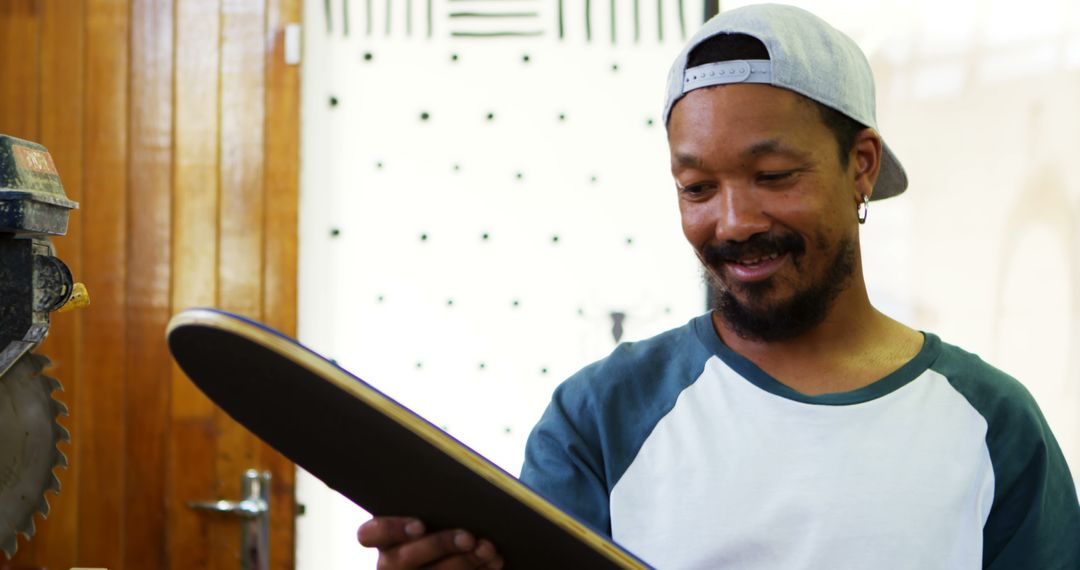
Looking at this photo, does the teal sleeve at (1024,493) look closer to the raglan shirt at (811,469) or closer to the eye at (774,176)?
the raglan shirt at (811,469)

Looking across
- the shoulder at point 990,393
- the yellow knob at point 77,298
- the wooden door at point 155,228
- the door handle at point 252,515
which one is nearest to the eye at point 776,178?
the shoulder at point 990,393

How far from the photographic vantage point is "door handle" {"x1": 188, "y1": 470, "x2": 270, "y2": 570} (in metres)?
2.11

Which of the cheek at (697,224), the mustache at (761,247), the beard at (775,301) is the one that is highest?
the cheek at (697,224)

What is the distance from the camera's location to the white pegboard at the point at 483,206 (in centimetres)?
216

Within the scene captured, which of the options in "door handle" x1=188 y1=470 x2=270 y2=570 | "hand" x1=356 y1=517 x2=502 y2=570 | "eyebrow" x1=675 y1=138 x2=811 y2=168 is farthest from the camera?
"door handle" x1=188 y1=470 x2=270 y2=570

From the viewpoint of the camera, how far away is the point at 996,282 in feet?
7.09

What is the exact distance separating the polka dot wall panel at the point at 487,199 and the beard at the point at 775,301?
103 cm

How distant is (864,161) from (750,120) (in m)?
0.18

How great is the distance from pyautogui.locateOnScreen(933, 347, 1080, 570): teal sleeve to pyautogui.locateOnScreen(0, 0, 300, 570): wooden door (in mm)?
1445

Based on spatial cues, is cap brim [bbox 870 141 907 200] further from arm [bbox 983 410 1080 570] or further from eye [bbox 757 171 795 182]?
arm [bbox 983 410 1080 570]

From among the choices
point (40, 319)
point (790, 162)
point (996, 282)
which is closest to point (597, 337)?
point (996, 282)

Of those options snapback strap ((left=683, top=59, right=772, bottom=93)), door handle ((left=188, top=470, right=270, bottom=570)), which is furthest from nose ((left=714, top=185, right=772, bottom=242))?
door handle ((left=188, top=470, right=270, bottom=570))

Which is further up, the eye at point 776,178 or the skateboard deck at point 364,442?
the eye at point 776,178

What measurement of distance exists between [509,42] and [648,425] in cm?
128
